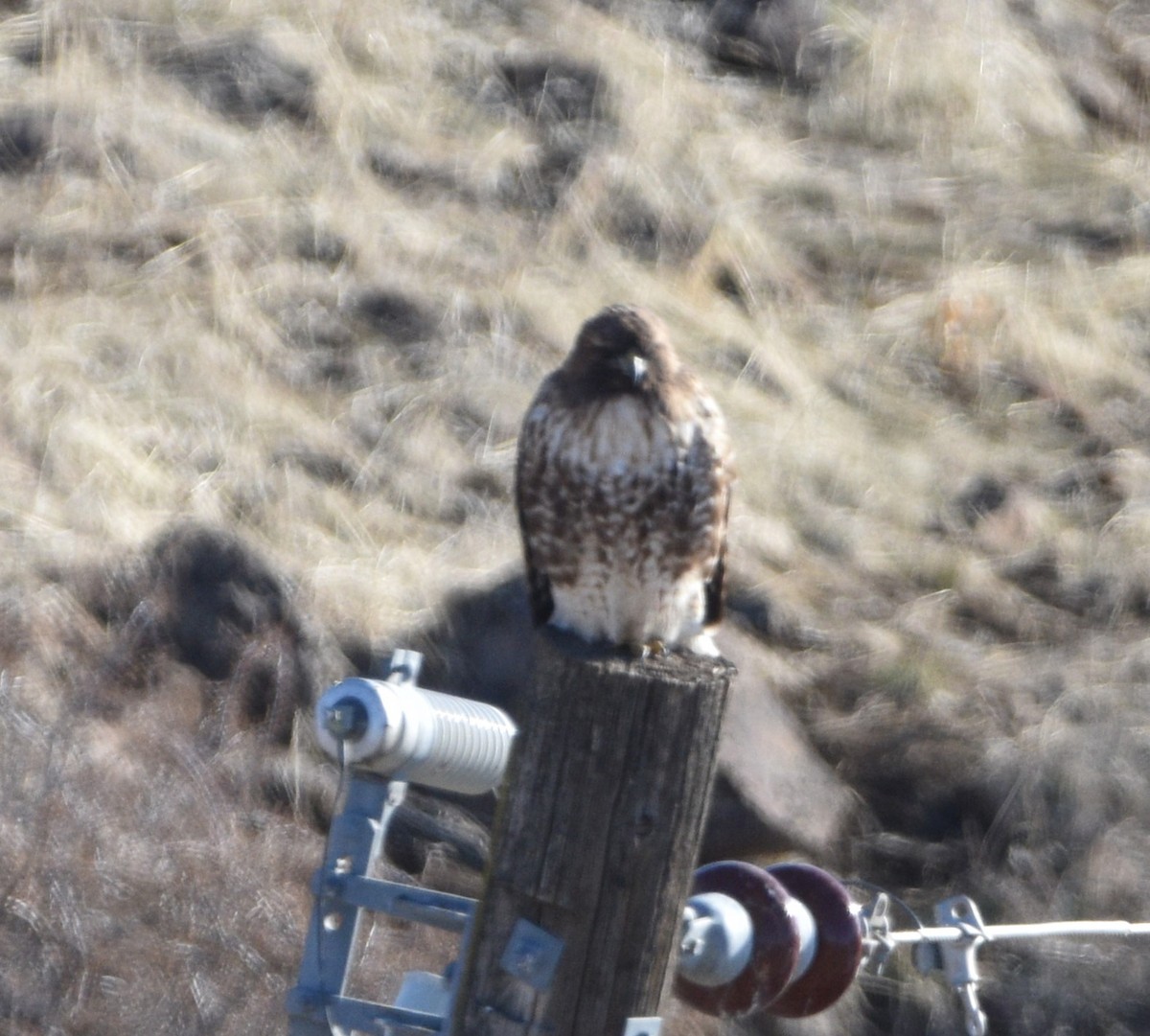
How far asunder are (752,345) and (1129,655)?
250 centimetres

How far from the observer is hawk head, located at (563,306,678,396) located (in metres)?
4.41

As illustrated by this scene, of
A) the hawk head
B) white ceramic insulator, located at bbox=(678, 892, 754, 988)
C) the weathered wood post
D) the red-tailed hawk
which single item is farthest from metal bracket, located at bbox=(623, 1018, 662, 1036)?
the hawk head

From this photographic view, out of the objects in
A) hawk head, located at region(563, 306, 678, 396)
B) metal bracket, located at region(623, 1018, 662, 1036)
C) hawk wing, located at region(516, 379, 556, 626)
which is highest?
hawk head, located at region(563, 306, 678, 396)

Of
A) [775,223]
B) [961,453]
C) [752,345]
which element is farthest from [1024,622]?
[775,223]

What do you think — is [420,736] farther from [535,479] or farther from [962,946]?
[535,479]

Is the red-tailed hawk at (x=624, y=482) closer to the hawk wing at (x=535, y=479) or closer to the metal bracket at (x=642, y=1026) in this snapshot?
the hawk wing at (x=535, y=479)

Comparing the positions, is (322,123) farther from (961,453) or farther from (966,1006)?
(966,1006)

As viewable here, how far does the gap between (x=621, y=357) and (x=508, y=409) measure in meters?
3.51

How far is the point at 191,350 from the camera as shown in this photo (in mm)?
7926

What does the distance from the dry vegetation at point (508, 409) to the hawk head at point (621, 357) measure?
174 cm

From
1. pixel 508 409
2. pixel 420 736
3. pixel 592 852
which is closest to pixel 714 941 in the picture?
pixel 592 852

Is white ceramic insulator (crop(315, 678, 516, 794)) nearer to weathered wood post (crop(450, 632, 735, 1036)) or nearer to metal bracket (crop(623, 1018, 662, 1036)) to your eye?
weathered wood post (crop(450, 632, 735, 1036))

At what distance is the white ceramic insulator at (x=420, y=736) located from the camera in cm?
249

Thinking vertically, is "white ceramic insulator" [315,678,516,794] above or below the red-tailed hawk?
below
